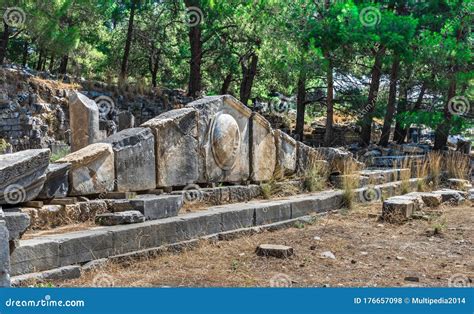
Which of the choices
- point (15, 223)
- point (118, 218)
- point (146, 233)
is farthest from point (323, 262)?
point (15, 223)

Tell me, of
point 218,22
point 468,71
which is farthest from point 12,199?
point 218,22

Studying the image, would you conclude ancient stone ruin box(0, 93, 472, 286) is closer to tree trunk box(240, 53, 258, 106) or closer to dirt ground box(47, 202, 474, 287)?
dirt ground box(47, 202, 474, 287)

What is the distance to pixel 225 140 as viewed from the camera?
7844 millimetres

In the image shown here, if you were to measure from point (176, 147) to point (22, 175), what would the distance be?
2.37m

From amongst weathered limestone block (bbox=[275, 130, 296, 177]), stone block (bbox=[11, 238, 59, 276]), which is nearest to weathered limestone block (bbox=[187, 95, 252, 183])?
weathered limestone block (bbox=[275, 130, 296, 177])

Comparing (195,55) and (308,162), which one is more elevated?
(195,55)

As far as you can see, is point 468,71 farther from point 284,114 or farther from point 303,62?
point 284,114

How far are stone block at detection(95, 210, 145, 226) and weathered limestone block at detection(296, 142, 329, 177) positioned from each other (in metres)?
4.48

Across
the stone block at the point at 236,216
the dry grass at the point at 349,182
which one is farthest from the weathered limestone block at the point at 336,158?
the stone block at the point at 236,216

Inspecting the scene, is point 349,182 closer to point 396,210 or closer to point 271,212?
point 396,210

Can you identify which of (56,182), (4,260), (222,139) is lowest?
(4,260)

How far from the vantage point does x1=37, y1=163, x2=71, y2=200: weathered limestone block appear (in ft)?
18.3

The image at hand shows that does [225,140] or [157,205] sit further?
[225,140]

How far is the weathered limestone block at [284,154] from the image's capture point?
9227 mm
